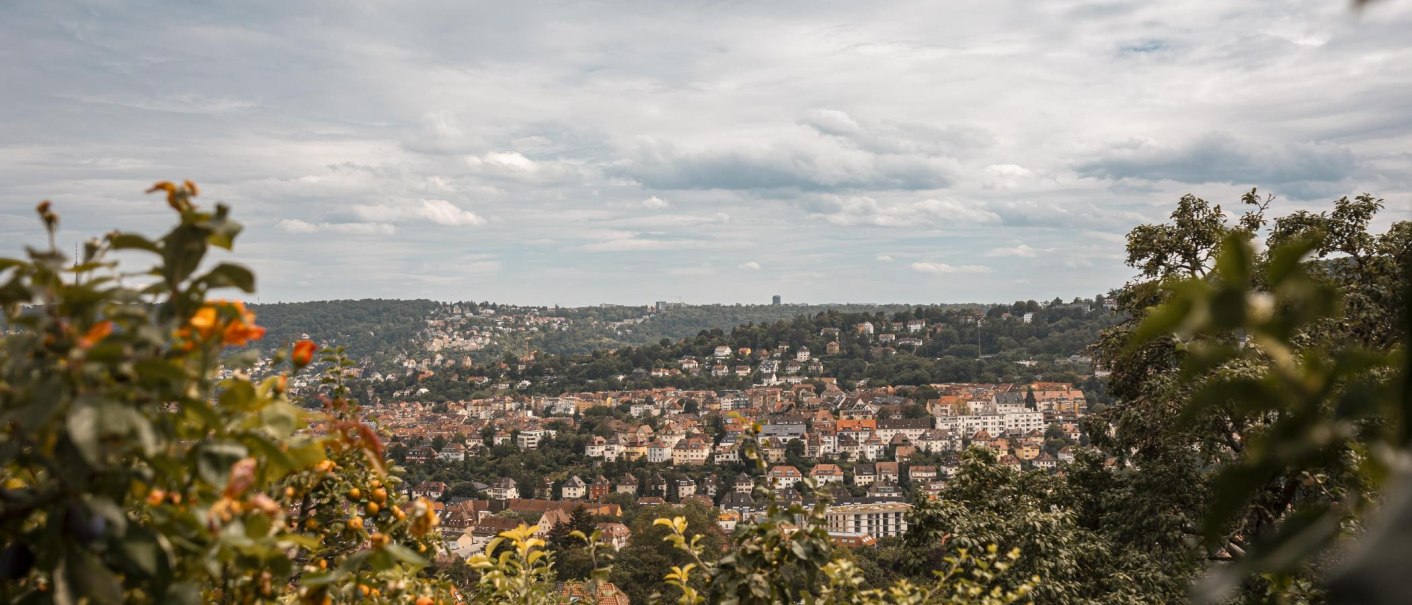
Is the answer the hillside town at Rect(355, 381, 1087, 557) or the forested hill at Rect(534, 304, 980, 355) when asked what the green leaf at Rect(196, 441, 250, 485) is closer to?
the hillside town at Rect(355, 381, 1087, 557)

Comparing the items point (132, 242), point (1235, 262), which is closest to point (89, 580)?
point (132, 242)

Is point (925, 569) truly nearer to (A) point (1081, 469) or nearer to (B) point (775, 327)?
(A) point (1081, 469)

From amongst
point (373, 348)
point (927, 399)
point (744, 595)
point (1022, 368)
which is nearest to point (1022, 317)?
point (1022, 368)

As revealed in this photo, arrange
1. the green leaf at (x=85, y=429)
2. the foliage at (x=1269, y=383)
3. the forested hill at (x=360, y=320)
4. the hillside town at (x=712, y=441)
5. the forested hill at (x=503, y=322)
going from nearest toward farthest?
1. the foliage at (x=1269, y=383)
2. the green leaf at (x=85, y=429)
3. the hillside town at (x=712, y=441)
4. the forested hill at (x=360, y=320)
5. the forested hill at (x=503, y=322)

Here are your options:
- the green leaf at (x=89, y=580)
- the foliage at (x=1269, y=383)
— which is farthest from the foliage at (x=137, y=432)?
the foliage at (x=1269, y=383)

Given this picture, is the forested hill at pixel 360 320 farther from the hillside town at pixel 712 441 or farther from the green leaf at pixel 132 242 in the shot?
the green leaf at pixel 132 242
